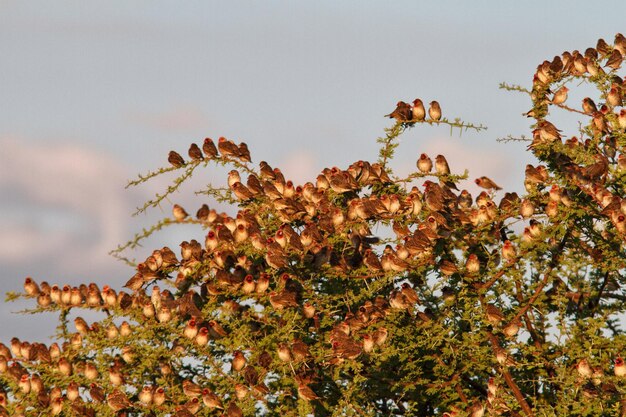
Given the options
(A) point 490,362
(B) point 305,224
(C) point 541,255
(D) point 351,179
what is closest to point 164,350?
(B) point 305,224

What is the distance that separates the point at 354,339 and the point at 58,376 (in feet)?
13.4

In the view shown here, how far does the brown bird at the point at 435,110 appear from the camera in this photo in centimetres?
1172

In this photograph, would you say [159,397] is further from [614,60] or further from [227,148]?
[614,60]

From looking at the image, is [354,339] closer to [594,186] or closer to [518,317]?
[518,317]

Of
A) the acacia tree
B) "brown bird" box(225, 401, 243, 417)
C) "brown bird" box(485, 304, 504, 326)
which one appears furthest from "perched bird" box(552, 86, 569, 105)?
"brown bird" box(225, 401, 243, 417)

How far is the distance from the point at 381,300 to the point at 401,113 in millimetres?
2362

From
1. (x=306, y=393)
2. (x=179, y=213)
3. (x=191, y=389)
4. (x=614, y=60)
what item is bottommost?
(x=306, y=393)

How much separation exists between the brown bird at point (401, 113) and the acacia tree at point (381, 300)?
0.09ft

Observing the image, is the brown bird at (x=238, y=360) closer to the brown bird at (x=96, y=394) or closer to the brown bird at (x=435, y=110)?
the brown bird at (x=96, y=394)

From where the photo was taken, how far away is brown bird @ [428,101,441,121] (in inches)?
461

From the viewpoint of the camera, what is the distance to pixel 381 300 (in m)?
10.6

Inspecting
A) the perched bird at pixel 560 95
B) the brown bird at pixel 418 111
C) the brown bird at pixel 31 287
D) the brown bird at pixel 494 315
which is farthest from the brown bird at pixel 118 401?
the perched bird at pixel 560 95


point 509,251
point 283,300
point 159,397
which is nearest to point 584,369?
point 509,251

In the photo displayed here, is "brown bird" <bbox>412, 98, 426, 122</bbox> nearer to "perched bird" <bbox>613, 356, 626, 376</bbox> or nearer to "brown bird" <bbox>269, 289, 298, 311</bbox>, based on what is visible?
"brown bird" <bbox>269, 289, 298, 311</bbox>
